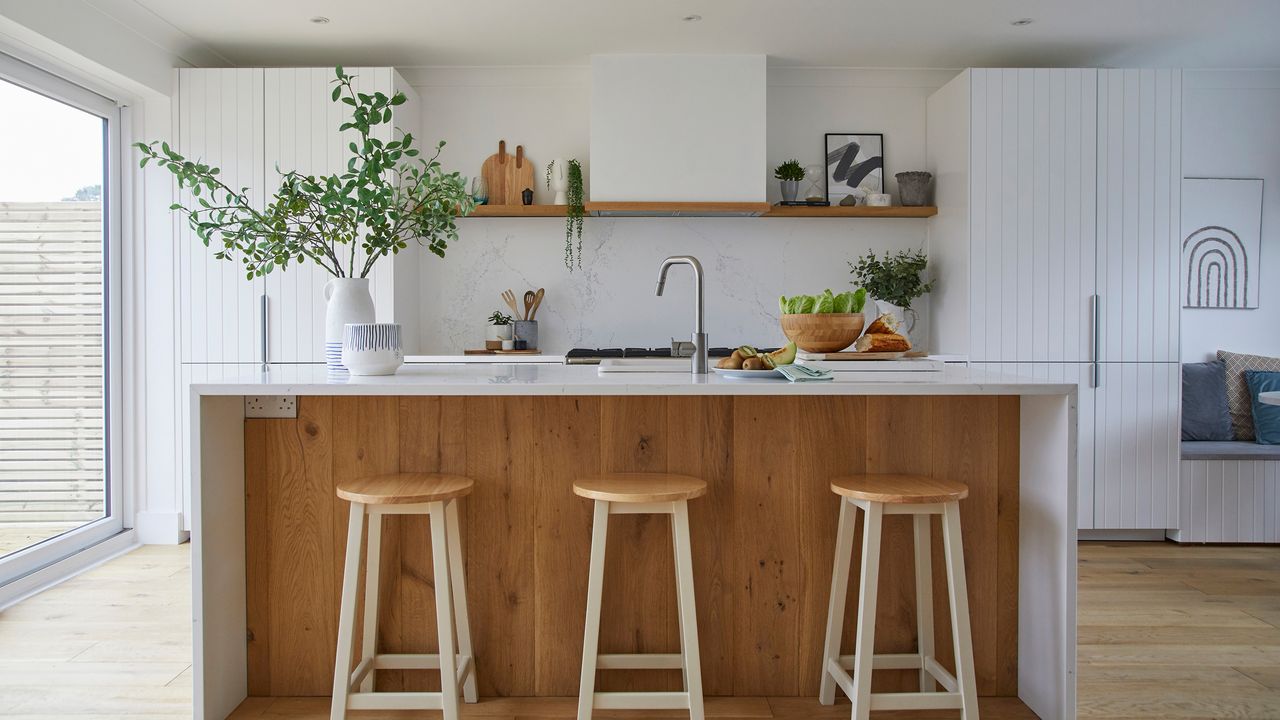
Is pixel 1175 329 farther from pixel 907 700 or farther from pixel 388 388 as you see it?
pixel 388 388

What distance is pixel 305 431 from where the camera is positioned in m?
2.38

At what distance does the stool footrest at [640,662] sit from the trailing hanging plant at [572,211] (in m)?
2.67

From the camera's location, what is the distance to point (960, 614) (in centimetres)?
206

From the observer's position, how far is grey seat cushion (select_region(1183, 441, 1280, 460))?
4.16 metres

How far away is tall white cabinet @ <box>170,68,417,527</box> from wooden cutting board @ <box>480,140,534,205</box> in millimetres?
652

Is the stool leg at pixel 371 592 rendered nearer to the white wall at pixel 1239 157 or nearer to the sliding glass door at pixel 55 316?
the sliding glass door at pixel 55 316

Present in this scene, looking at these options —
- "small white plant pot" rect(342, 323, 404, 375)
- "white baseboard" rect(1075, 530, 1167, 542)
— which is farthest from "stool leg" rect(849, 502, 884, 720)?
"white baseboard" rect(1075, 530, 1167, 542)

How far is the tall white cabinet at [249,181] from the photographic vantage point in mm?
4141

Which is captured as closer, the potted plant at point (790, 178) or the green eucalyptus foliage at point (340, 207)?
the green eucalyptus foliage at point (340, 207)

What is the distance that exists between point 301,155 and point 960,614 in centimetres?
363

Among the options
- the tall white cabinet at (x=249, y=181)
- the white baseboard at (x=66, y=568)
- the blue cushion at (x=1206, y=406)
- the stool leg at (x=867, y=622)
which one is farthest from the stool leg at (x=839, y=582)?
the blue cushion at (x=1206, y=406)

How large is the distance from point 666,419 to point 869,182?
112 inches

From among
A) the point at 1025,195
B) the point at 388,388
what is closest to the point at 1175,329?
the point at 1025,195

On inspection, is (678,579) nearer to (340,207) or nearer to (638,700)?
(638,700)
